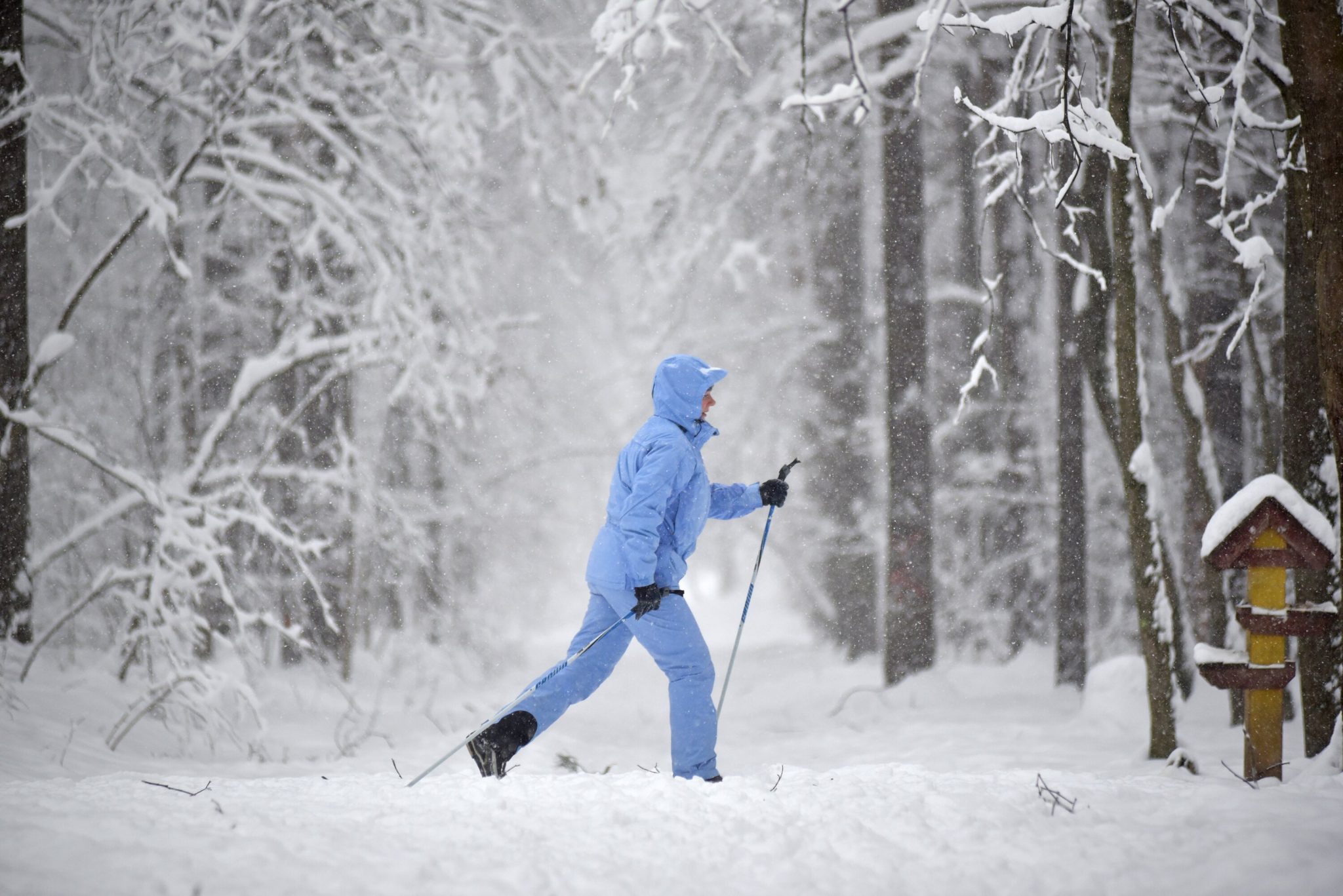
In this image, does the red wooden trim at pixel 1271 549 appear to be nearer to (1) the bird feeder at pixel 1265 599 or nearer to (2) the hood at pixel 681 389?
(1) the bird feeder at pixel 1265 599

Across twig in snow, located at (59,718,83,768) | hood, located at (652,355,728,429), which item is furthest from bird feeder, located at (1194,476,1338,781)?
twig in snow, located at (59,718,83,768)

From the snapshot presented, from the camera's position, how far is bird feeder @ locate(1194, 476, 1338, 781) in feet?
13.6

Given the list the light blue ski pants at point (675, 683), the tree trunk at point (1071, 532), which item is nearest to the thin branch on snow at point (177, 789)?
the light blue ski pants at point (675, 683)

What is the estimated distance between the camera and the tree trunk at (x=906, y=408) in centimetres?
896

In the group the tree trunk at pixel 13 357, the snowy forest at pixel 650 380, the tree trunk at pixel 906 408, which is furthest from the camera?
the tree trunk at pixel 906 408

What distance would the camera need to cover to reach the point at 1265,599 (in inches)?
169

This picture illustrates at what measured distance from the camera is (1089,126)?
4023 mm

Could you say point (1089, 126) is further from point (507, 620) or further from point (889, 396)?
point (507, 620)

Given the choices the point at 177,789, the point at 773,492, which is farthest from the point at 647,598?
the point at 177,789

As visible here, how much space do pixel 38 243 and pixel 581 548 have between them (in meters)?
13.1

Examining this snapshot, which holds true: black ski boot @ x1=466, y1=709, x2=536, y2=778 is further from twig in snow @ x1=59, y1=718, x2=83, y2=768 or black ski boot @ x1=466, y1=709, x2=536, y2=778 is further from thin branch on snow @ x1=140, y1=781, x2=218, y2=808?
twig in snow @ x1=59, y1=718, x2=83, y2=768

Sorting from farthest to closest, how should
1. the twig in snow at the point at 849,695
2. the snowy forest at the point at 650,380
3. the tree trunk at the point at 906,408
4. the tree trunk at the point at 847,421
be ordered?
1. the tree trunk at the point at 847,421
2. the tree trunk at the point at 906,408
3. the twig in snow at the point at 849,695
4. the snowy forest at the point at 650,380

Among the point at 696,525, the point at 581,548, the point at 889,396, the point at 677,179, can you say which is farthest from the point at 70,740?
the point at 581,548

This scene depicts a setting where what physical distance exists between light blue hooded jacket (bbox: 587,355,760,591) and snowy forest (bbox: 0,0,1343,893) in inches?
26.6
